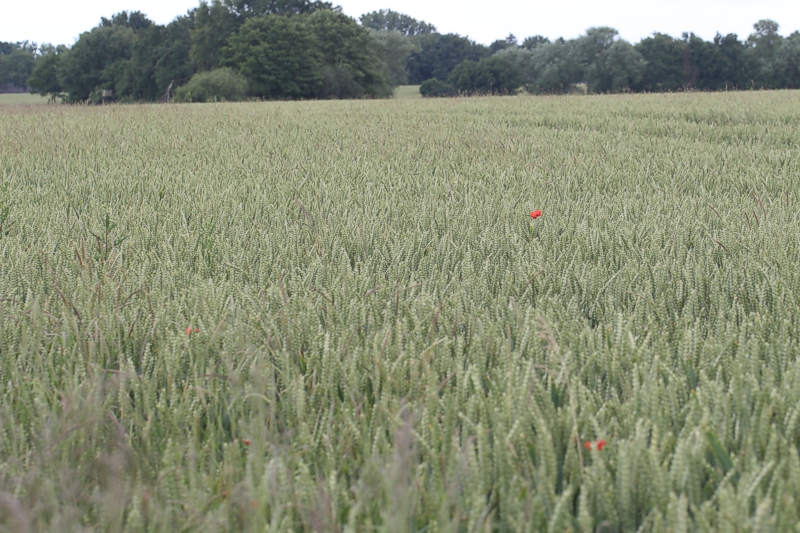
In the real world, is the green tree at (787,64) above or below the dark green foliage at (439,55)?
below

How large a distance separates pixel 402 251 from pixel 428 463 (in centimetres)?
113

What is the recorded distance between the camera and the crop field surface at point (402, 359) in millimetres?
863

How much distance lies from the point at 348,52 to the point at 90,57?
78.6ft

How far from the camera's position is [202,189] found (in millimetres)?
3299

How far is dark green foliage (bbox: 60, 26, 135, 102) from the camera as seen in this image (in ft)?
170

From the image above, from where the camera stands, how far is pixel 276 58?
37062mm

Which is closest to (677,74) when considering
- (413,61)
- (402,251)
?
(413,61)

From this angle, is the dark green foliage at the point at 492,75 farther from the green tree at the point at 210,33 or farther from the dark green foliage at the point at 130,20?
the dark green foliage at the point at 130,20

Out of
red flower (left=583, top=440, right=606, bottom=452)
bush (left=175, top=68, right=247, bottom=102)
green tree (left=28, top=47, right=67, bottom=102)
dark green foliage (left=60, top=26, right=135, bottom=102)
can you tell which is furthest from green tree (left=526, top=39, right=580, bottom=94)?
red flower (left=583, top=440, right=606, bottom=452)

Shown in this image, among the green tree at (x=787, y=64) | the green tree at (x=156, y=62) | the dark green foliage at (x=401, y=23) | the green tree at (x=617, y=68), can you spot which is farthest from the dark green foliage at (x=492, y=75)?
the dark green foliage at (x=401, y=23)

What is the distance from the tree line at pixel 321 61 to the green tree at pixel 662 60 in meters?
0.08

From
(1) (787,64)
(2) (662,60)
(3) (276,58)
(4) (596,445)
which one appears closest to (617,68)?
(2) (662,60)

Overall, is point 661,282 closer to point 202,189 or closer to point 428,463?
point 428,463

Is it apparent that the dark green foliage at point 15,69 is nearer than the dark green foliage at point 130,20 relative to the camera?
No
